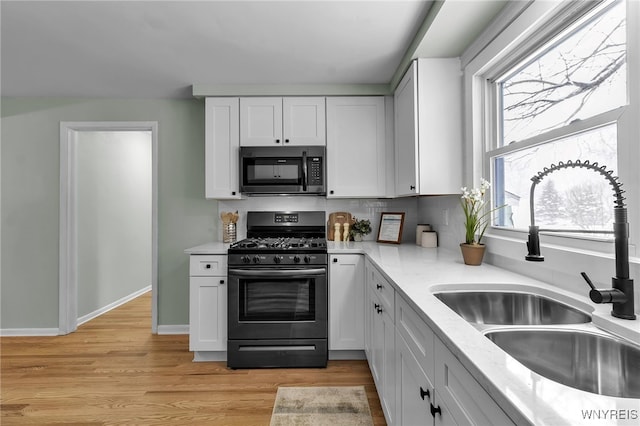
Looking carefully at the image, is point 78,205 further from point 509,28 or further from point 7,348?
point 509,28

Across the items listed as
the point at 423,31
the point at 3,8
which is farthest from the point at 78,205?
the point at 423,31

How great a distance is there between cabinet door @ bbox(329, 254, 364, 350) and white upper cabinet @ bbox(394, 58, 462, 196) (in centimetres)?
78

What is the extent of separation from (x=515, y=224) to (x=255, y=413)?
1908 millimetres

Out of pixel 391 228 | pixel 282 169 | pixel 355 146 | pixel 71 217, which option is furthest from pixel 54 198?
pixel 391 228

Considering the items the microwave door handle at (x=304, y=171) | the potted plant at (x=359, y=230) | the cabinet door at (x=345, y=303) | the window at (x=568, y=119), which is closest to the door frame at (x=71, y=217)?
the microwave door handle at (x=304, y=171)

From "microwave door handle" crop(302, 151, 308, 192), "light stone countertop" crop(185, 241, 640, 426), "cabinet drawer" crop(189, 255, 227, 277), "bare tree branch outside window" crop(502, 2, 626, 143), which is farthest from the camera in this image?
"microwave door handle" crop(302, 151, 308, 192)

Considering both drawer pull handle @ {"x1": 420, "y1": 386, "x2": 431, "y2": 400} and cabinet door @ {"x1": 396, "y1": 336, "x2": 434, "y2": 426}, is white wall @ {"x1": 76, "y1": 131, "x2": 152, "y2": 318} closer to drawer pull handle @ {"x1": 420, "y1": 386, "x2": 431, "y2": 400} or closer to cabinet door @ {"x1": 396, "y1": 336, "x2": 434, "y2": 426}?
cabinet door @ {"x1": 396, "y1": 336, "x2": 434, "y2": 426}

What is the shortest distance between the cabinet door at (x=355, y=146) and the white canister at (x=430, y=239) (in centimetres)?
53

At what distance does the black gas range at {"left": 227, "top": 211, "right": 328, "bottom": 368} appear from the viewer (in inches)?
96.4

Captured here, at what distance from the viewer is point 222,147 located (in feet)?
9.43

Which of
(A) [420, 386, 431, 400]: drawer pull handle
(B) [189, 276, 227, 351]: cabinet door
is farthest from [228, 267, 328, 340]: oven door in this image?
(A) [420, 386, 431, 400]: drawer pull handle

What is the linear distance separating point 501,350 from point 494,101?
5.81ft

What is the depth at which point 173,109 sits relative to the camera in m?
3.23

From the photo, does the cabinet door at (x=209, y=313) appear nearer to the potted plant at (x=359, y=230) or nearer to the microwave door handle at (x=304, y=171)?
the microwave door handle at (x=304, y=171)
